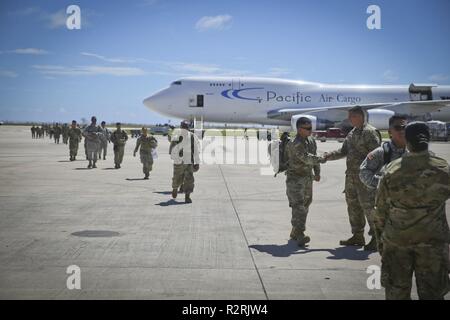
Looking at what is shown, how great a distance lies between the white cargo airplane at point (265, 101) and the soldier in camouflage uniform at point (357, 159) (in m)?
30.5

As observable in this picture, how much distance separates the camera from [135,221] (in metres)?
8.88

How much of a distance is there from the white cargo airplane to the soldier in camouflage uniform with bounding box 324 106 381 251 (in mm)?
30456

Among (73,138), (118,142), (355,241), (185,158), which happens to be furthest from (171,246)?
(73,138)

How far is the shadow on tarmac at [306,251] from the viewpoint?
6.71 metres

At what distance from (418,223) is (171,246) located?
12.3 feet

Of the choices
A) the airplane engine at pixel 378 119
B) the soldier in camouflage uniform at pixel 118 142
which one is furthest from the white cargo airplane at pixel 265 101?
the soldier in camouflage uniform at pixel 118 142

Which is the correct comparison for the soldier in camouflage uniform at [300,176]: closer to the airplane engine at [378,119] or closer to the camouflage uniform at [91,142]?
the camouflage uniform at [91,142]

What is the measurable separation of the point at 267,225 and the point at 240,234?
2.91 ft

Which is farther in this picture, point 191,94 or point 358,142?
point 191,94

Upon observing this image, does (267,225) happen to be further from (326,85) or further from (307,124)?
(326,85)

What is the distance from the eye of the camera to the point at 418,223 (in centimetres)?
405

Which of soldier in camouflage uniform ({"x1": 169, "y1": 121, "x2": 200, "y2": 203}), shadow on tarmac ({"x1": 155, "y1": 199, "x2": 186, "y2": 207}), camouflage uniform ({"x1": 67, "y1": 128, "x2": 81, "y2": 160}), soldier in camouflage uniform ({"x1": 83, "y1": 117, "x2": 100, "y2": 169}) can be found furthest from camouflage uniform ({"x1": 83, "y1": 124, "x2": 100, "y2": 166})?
shadow on tarmac ({"x1": 155, "y1": 199, "x2": 186, "y2": 207})
